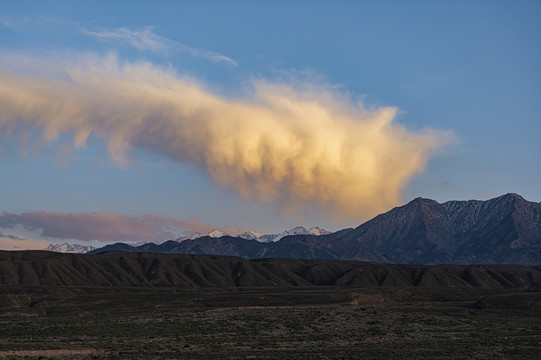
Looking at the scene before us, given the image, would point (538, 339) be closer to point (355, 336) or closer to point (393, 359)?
point (355, 336)

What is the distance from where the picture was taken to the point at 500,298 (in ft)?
374

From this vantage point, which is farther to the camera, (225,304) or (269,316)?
(225,304)

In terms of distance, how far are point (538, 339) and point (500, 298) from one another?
47413 mm

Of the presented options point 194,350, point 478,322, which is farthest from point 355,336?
point 478,322

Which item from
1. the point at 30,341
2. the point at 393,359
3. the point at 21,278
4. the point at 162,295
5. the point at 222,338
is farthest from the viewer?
the point at 21,278

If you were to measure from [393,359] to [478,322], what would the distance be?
39397 millimetres

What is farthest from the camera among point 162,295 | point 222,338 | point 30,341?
point 162,295

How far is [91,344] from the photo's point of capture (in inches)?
2382

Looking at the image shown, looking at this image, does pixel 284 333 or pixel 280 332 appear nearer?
pixel 284 333

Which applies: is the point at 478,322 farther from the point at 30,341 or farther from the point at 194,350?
the point at 30,341

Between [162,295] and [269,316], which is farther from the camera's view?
[162,295]

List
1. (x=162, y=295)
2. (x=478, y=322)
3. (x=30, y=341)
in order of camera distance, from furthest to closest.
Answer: (x=162, y=295)
(x=478, y=322)
(x=30, y=341)

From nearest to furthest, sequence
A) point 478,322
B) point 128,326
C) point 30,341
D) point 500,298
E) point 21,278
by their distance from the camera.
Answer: point 30,341, point 128,326, point 478,322, point 500,298, point 21,278

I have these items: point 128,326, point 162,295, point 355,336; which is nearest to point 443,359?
point 355,336
